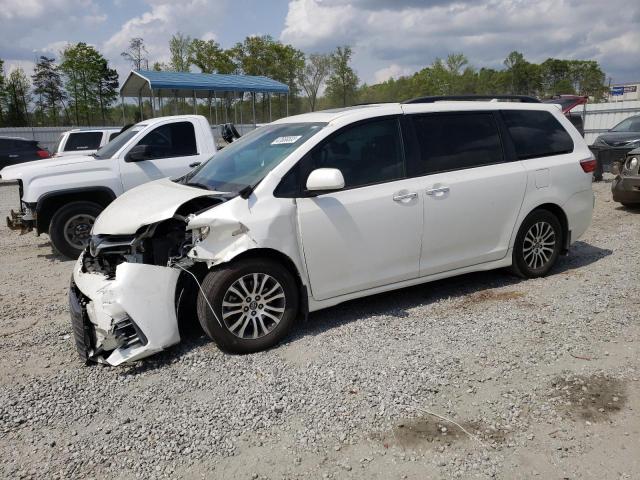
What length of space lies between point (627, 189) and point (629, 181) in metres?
0.14

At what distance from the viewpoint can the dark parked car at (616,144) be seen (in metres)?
12.9

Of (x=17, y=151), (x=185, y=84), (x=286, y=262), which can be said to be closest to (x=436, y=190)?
(x=286, y=262)

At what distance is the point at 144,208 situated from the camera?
169 inches

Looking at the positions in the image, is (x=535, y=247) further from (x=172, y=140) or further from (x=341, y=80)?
(x=341, y=80)

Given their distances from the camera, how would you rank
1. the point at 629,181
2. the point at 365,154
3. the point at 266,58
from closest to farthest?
the point at 365,154, the point at 629,181, the point at 266,58

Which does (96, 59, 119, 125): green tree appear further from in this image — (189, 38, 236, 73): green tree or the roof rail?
the roof rail

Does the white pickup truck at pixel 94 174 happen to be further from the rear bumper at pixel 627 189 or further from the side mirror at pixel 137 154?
the rear bumper at pixel 627 189

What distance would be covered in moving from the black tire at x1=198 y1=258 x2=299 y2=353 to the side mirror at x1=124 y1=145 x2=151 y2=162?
453 centimetres

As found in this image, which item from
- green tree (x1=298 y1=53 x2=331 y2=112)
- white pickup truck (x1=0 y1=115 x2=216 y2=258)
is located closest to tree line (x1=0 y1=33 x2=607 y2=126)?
green tree (x1=298 y1=53 x2=331 y2=112)

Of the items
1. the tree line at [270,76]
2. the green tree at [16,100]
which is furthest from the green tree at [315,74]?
the green tree at [16,100]

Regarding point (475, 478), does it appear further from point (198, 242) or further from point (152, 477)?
point (198, 242)

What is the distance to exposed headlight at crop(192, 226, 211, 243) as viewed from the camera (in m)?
3.97

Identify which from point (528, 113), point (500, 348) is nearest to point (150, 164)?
point (528, 113)

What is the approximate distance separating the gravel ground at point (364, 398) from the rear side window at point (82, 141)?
36.8 ft
